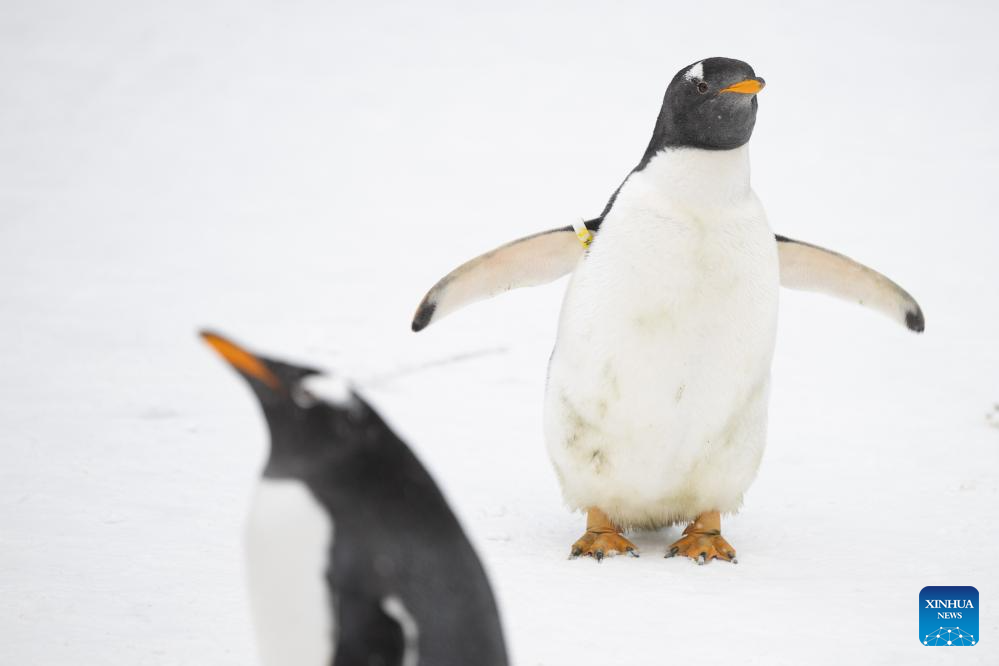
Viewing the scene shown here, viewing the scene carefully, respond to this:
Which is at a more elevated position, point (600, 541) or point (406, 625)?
point (406, 625)

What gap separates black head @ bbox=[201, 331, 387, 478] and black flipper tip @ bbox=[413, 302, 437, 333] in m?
1.47

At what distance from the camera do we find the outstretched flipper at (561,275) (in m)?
2.94

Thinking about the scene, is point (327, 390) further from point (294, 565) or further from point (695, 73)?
point (695, 73)

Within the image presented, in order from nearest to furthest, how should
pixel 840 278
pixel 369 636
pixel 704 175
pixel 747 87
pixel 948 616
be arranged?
pixel 369 636, pixel 948 616, pixel 747 87, pixel 704 175, pixel 840 278

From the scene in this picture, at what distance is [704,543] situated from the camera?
279 centimetres

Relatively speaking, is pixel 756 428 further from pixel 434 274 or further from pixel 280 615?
pixel 434 274

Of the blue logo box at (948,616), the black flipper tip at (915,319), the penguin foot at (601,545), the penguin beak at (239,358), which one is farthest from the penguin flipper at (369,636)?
the black flipper tip at (915,319)

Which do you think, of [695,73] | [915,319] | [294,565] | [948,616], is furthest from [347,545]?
[915,319]

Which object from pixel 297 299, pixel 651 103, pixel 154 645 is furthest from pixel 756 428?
pixel 651 103

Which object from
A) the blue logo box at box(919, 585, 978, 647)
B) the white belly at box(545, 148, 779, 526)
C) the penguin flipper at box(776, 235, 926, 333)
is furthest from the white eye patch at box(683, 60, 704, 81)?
the blue logo box at box(919, 585, 978, 647)

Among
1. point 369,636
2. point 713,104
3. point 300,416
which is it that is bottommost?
point 369,636

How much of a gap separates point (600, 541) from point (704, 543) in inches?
10.3

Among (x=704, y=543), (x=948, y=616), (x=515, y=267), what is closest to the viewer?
(x=948, y=616)

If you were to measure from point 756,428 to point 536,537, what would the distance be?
2.11 ft
